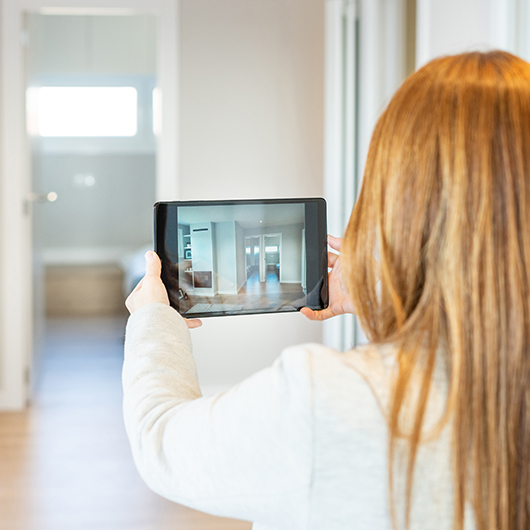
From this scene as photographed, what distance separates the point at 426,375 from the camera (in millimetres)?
452

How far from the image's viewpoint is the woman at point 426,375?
1.49 feet

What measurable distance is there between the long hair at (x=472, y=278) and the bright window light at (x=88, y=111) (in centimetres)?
493

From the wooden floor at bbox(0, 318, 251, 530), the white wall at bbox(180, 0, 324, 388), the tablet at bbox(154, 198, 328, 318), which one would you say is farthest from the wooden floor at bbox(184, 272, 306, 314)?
the white wall at bbox(180, 0, 324, 388)

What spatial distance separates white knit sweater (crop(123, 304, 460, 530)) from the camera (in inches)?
17.9

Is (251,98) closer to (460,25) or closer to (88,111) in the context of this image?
(460,25)

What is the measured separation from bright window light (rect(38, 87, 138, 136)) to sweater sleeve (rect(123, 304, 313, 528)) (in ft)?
15.9

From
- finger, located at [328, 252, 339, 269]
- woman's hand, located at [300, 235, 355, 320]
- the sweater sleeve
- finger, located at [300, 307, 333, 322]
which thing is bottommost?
the sweater sleeve

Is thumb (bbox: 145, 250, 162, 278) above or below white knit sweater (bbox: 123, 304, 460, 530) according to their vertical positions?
above

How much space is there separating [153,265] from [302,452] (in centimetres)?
45

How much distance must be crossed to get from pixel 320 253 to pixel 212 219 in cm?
18

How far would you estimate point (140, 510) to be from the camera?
73.1 inches

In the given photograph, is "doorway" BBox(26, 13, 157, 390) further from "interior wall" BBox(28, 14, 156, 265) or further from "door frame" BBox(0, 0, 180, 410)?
"door frame" BBox(0, 0, 180, 410)

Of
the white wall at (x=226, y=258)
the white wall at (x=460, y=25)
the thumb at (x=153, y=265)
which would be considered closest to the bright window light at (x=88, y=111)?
the white wall at (x=460, y=25)

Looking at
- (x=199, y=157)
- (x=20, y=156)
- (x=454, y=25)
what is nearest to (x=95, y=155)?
(x=20, y=156)
